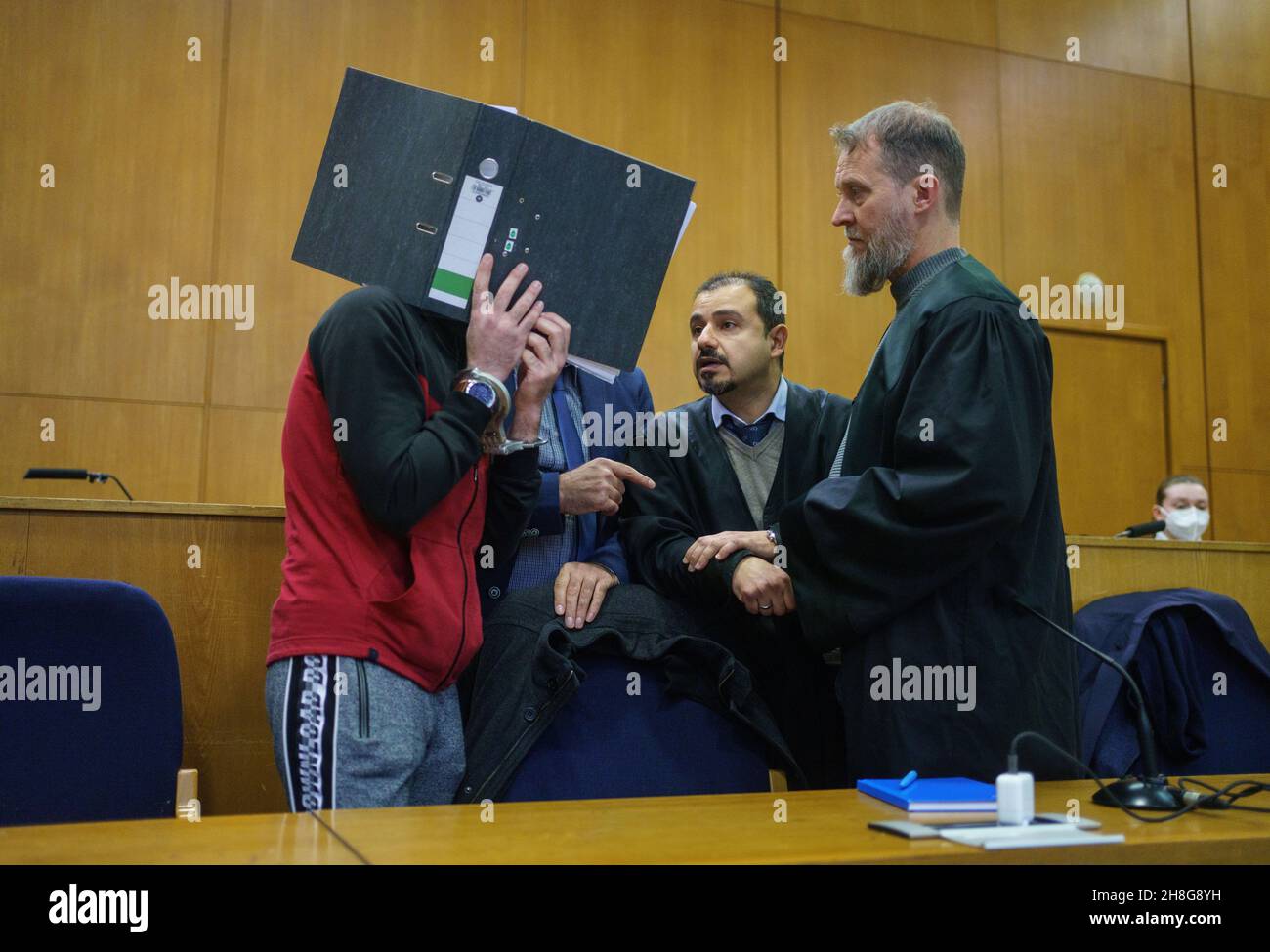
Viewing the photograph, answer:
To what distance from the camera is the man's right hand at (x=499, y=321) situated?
181cm

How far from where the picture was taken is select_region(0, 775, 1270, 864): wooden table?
105cm

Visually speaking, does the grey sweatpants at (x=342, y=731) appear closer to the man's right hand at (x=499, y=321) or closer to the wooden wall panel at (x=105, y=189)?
the man's right hand at (x=499, y=321)

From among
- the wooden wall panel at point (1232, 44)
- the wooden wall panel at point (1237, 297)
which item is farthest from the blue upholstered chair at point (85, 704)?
the wooden wall panel at point (1232, 44)

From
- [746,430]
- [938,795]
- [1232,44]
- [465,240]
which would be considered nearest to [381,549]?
[465,240]

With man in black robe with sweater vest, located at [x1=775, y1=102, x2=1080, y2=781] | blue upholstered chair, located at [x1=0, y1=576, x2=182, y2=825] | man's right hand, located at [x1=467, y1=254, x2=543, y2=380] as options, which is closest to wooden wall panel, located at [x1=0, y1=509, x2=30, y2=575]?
blue upholstered chair, located at [x1=0, y1=576, x2=182, y2=825]

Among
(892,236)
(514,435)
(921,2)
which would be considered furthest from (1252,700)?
(921,2)

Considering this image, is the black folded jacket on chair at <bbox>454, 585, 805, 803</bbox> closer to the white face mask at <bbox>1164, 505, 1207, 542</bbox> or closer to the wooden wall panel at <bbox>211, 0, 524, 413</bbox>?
the wooden wall panel at <bbox>211, 0, 524, 413</bbox>

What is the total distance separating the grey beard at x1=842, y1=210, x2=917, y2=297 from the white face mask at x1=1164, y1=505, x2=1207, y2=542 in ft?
11.4

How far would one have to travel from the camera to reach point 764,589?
1.99 m

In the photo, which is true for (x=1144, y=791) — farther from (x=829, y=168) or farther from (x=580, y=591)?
(x=829, y=168)

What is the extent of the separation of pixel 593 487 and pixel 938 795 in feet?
2.91
